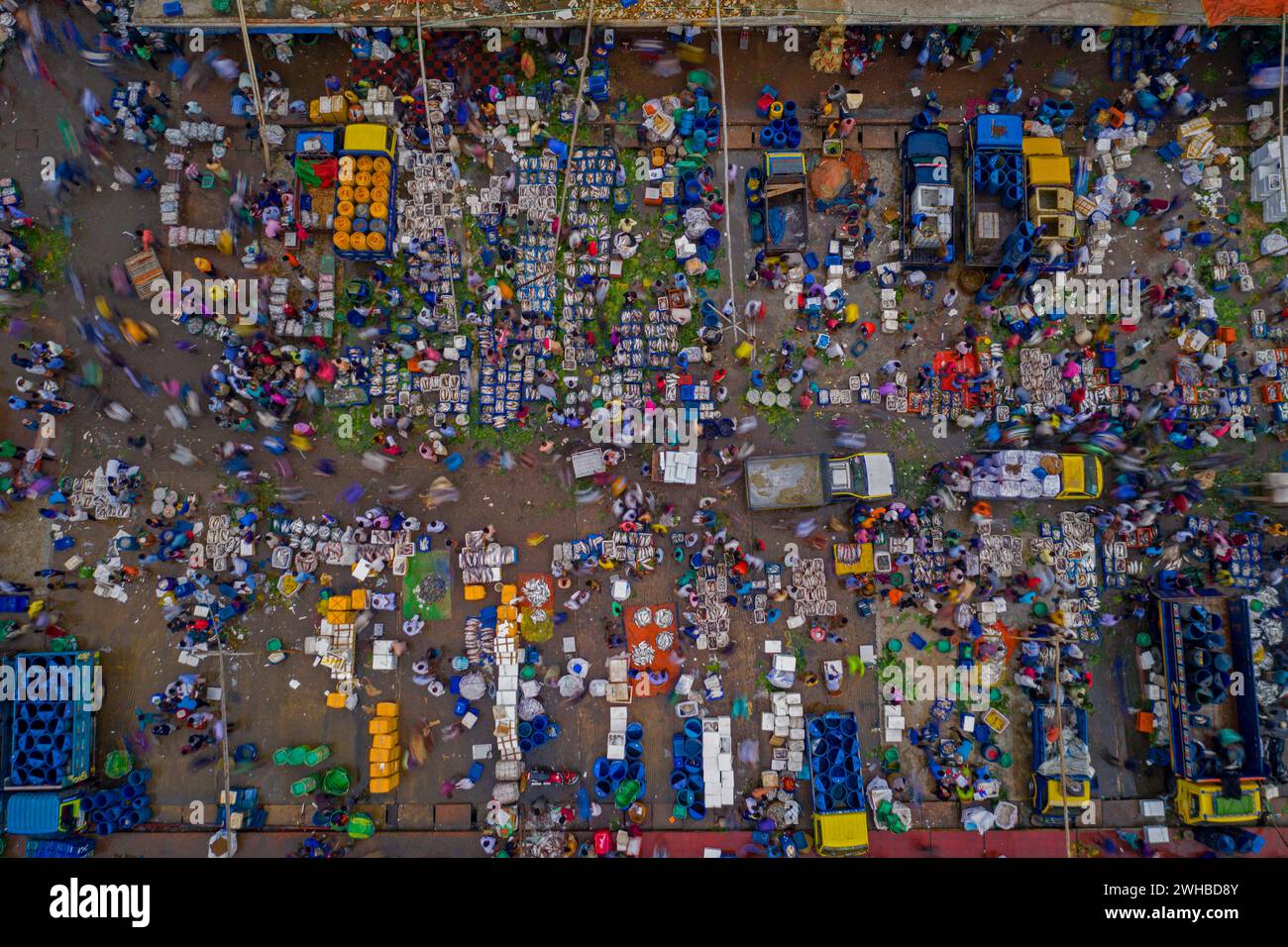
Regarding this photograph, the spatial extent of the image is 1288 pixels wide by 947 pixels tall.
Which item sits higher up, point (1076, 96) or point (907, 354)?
point (1076, 96)

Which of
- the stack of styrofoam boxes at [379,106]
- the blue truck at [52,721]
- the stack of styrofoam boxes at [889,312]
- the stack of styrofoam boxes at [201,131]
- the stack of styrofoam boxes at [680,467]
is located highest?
the stack of styrofoam boxes at [379,106]

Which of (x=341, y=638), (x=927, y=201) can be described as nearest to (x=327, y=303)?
(x=341, y=638)

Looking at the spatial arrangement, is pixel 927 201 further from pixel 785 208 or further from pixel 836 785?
pixel 836 785

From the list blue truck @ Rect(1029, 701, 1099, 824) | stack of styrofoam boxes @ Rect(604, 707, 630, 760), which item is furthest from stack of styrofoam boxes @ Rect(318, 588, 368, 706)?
blue truck @ Rect(1029, 701, 1099, 824)

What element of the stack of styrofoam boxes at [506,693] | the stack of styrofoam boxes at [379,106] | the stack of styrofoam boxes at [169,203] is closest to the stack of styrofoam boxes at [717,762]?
the stack of styrofoam boxes at [506,693]

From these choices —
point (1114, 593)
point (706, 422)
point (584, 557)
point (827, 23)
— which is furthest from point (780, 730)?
point (827, 23)

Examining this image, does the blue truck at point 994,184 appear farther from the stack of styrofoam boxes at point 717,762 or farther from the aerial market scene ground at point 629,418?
the stack of styrofoam boxes at point 717,762

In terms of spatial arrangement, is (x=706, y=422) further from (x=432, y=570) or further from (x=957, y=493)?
(x=432, y=570)
